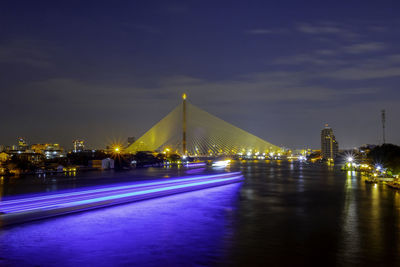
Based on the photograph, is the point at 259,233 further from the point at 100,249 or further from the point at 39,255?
the point at 39,255

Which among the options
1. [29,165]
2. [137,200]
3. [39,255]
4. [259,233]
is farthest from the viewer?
[29,165]

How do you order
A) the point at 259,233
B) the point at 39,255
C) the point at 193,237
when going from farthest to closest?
the point at 259,233 < the point at 193,237 < the point at 39,255

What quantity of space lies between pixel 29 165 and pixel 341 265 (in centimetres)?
4902

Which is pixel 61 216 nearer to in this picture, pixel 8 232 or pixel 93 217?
pixel 93 217

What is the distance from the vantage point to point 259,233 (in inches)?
396

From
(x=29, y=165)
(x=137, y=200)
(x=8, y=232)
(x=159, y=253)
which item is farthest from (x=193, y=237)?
(x=29, y=165)

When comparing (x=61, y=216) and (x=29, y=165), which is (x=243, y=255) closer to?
(x=61, y=216)

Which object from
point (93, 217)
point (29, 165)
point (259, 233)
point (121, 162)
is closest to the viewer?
point (259, 233)

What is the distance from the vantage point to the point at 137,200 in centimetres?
1678

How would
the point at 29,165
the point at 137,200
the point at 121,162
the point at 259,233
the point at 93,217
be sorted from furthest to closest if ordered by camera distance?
the point at 121,162 → the point at 29,165 → the point at 137,200 → the point at 93,217 → the point at 259,233

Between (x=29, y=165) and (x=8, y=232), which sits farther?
(x=29, y=165)

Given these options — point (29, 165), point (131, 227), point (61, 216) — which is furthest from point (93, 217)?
point (29, 165)

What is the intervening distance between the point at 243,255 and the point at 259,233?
2522 millimetres

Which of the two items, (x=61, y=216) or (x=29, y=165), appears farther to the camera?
(x=29, y=165)
